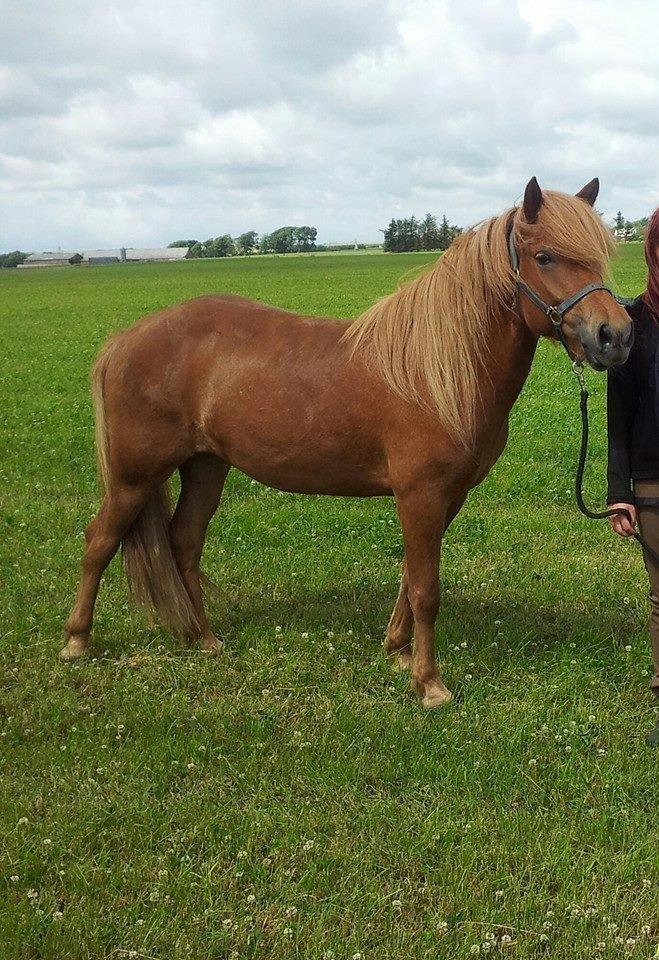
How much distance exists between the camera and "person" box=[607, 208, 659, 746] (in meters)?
4.46

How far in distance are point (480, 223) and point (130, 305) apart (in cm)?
3743

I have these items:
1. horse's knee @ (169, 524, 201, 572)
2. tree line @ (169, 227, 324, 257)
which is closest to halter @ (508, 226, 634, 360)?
horse's knee @ (169, 524, 201, 572)

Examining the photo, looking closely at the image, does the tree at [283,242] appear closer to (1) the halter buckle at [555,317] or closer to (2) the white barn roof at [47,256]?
(2) the white barn roof at [47,256]

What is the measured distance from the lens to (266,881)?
3.72 m

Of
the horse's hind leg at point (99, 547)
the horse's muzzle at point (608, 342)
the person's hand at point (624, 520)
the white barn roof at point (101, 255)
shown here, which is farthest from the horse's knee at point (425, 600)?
the white barn roof at point (101, 255)

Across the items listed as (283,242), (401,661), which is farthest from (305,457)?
(283,242)

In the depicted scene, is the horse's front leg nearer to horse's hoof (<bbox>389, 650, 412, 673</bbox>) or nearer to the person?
horse's hoof (<bbox>389, 650, 412, 673</bbox>)

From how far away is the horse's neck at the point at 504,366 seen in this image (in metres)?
4.84

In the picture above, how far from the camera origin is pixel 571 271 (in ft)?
14.3

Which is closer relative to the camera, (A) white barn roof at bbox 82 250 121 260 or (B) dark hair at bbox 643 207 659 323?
(B) dark hair at bbox 643 207 659 323

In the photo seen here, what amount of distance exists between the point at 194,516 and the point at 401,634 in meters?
1.67

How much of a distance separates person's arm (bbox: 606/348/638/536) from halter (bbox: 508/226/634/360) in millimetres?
388

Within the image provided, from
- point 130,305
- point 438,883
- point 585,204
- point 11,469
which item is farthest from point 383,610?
point 130,305

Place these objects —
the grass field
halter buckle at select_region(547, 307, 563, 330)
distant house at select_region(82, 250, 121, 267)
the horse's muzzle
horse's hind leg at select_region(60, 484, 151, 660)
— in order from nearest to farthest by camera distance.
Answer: the grass field < the horse's muzzle < halter buckle at select_region(547, 307, 563, 330) < horse's hind leg at select_region(60, 484, 151, 660) < distant house at select_region(82, 250, 121, 267)
